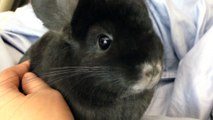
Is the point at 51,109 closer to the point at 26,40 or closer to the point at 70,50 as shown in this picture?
the point at 70,50

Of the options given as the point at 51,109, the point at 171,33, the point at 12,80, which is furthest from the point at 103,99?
the point at 171,33

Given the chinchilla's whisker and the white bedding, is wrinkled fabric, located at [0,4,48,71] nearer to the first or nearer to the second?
the white bedding

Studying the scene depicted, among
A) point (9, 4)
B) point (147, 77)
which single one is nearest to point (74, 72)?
point (147, 77)

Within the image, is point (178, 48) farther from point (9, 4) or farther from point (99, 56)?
point (9, 4)

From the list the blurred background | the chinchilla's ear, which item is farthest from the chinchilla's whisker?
the blurred background

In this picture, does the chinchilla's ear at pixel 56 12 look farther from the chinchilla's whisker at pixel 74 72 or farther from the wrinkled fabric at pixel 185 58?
the wrinkled fabric at pixel 185 58
